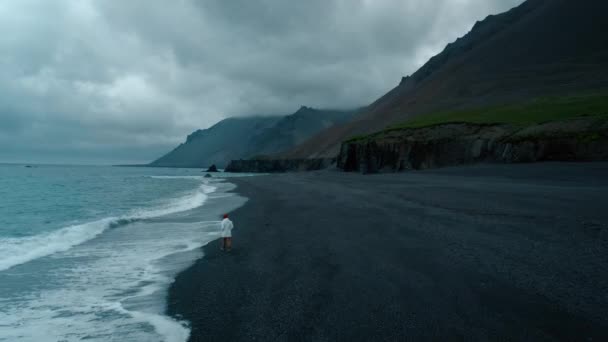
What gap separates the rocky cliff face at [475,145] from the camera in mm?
32125

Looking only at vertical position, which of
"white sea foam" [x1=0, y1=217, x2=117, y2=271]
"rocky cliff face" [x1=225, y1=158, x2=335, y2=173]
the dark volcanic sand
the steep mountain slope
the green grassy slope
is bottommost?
"white sea foam" [x1=0, y1=217, x2=117, y2=271]

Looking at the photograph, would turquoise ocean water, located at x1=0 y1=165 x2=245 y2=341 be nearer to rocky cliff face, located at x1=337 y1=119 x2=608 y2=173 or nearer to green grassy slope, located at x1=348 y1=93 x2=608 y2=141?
rocky cliff face, located at x1=337 y1=119 x2=608 y2=173

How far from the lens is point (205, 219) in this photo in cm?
2028

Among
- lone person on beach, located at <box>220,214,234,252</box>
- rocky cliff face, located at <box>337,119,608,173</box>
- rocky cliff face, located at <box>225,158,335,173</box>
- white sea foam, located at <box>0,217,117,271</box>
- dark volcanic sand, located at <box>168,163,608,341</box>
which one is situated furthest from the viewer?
rocky cliff face, located at <box>225,158,335,173</box>

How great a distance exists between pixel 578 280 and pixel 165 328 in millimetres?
7279

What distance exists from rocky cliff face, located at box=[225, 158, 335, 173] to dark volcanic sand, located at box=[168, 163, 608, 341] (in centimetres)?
9463

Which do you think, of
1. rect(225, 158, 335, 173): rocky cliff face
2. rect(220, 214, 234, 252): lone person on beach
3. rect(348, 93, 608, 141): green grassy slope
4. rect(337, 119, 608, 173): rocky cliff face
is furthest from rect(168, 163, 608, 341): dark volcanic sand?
rect(225, 158, 335, 173): rocky cliff face

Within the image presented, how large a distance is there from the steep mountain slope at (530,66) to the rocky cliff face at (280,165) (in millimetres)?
9401

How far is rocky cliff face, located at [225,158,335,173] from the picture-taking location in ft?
388

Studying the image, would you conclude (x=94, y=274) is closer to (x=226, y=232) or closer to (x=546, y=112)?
(x=226, y=232)

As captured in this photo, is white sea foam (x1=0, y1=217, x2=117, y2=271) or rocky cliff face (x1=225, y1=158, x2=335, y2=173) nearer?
white sea foam (x1=0, y1=217, x2=117, y2=271)

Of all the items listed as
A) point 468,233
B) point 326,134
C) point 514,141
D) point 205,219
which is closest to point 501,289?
point 468,233

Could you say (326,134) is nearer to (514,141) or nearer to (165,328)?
(514,141)

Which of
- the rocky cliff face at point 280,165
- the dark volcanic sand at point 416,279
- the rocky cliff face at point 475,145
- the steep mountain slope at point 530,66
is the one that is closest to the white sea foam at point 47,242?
the dark volcanic sand at point 416,279
